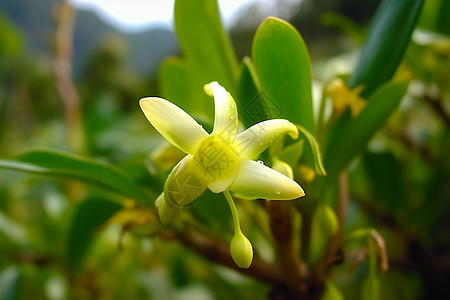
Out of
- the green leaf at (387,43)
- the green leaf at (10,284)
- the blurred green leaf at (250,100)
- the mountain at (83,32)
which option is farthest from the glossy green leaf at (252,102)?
the mountain at (83,32)

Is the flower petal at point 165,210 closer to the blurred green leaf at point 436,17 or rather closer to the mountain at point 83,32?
the blurred green leaf at point 436,17

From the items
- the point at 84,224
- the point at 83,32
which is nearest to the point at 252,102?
the point at 84,224

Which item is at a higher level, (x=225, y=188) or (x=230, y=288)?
(x=225, y=188)

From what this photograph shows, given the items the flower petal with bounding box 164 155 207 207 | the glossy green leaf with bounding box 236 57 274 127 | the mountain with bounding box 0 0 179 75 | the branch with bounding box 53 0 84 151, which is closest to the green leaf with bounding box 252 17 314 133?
the glossy green leaf with bounding box 236 57 274 127

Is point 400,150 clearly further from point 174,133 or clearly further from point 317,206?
point 174,133

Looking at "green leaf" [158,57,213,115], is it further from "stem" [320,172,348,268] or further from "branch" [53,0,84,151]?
"branch" [53,0,84,151]

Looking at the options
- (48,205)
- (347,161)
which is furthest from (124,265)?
(347,161)

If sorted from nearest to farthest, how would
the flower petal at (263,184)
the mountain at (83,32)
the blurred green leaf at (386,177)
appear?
the flower petal at (263,184) → the blurred green leaf at (386,177) → the mountain at (83,32)
